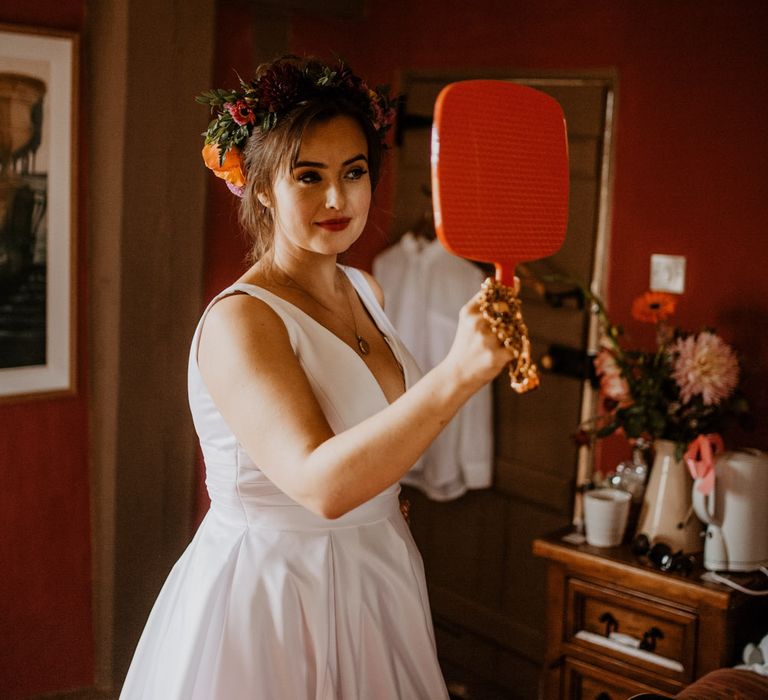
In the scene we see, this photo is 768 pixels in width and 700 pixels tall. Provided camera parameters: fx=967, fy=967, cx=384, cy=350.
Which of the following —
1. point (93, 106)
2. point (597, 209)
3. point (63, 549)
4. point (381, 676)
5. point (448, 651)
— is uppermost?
point (93, 106)

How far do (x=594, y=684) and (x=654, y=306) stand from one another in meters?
1.02

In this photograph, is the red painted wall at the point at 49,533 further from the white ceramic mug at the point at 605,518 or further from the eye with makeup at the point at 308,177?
the eye with makeup at the point at 308,177

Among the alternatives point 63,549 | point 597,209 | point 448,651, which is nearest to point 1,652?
point 63,549

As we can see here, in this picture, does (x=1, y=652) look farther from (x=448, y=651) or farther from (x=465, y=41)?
(x=465, y=41)

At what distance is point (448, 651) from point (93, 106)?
229 centimetres

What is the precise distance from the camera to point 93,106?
9.68 ft

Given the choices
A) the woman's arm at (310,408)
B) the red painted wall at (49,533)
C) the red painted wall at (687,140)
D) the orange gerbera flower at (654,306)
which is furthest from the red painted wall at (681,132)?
the woman's arm at (310,408)

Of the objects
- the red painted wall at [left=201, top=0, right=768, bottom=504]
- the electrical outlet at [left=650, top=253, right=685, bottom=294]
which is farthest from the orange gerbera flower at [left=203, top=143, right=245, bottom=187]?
the electrical outlet at [left=650, top=253, right=685, bottom=294]

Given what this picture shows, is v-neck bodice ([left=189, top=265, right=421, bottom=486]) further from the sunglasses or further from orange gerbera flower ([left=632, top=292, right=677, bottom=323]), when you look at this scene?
orange gerbera flower ([left=632, top=292, right=677, bottom=323])

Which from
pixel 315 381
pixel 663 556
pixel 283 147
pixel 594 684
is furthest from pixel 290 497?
pixel 594 684

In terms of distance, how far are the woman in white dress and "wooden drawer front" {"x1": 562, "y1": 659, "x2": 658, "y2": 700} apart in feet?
3.46

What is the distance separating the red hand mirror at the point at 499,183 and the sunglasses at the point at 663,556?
1.54m

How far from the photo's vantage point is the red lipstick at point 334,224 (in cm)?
145

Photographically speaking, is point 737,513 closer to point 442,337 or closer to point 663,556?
point 663,556
